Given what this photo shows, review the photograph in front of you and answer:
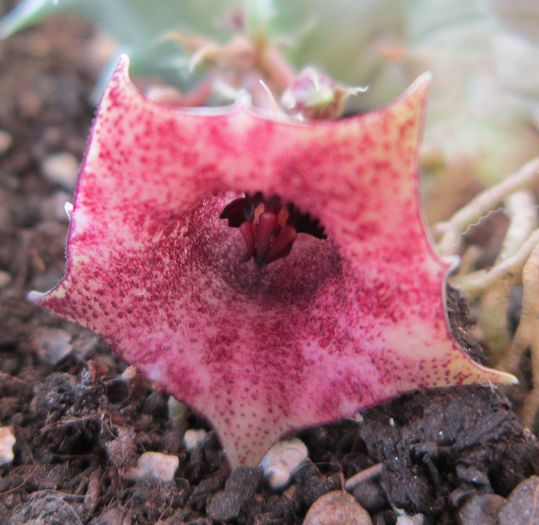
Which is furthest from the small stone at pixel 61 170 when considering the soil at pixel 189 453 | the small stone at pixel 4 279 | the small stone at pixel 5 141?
the soil at pixel 189 453

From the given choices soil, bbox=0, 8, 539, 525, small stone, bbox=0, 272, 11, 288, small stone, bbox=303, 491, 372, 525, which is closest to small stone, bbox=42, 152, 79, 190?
small stone, bbox=0, 272, 11, 288

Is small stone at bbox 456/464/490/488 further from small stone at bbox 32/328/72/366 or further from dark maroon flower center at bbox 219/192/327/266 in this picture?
small stone at bbox 32/328/72/366

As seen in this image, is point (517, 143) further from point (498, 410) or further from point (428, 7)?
point (498, 410)

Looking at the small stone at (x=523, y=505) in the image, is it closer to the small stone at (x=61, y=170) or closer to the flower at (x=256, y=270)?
the flower at (x=256, y=270)

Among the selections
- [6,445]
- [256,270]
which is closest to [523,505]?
[256,270]

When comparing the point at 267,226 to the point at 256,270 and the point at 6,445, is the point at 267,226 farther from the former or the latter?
the point at 6,445

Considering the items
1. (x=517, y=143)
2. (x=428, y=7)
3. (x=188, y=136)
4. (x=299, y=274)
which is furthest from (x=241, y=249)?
(x=428, y=7)
